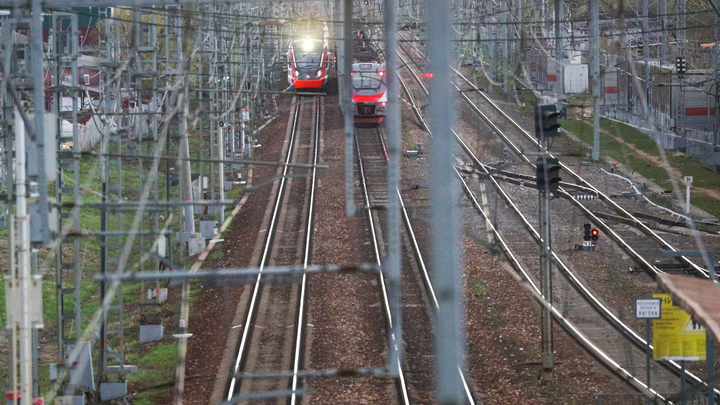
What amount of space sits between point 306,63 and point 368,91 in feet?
12.3

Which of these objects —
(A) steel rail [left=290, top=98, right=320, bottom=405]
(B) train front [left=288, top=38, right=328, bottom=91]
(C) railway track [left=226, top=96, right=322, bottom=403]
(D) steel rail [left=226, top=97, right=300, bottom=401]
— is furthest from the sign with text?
(B) train front [left=288, top=38, right=328, bottom=91]

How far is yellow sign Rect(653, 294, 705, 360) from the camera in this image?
29.9ft

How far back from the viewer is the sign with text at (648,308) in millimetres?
9469

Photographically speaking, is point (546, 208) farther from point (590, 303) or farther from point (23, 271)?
point (23, 271)

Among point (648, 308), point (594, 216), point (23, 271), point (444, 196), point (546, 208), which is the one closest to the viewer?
point (444, 196)

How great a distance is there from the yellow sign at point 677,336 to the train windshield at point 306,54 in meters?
20.8

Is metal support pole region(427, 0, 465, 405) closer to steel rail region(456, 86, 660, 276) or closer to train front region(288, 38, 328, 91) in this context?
steel rail region(456, 86, 660, 276)

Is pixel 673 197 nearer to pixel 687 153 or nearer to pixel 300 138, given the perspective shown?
pixel 687 153

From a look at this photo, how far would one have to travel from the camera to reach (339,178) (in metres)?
23.3

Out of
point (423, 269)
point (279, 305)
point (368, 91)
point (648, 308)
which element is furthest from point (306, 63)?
point (648, 308)

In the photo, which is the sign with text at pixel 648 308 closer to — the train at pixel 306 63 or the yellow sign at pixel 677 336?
the yellow sign at pixel 677 336

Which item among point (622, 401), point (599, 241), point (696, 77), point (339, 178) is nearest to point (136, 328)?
point (622, 401)

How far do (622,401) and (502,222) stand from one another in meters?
8.82

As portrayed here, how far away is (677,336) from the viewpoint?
920cm
